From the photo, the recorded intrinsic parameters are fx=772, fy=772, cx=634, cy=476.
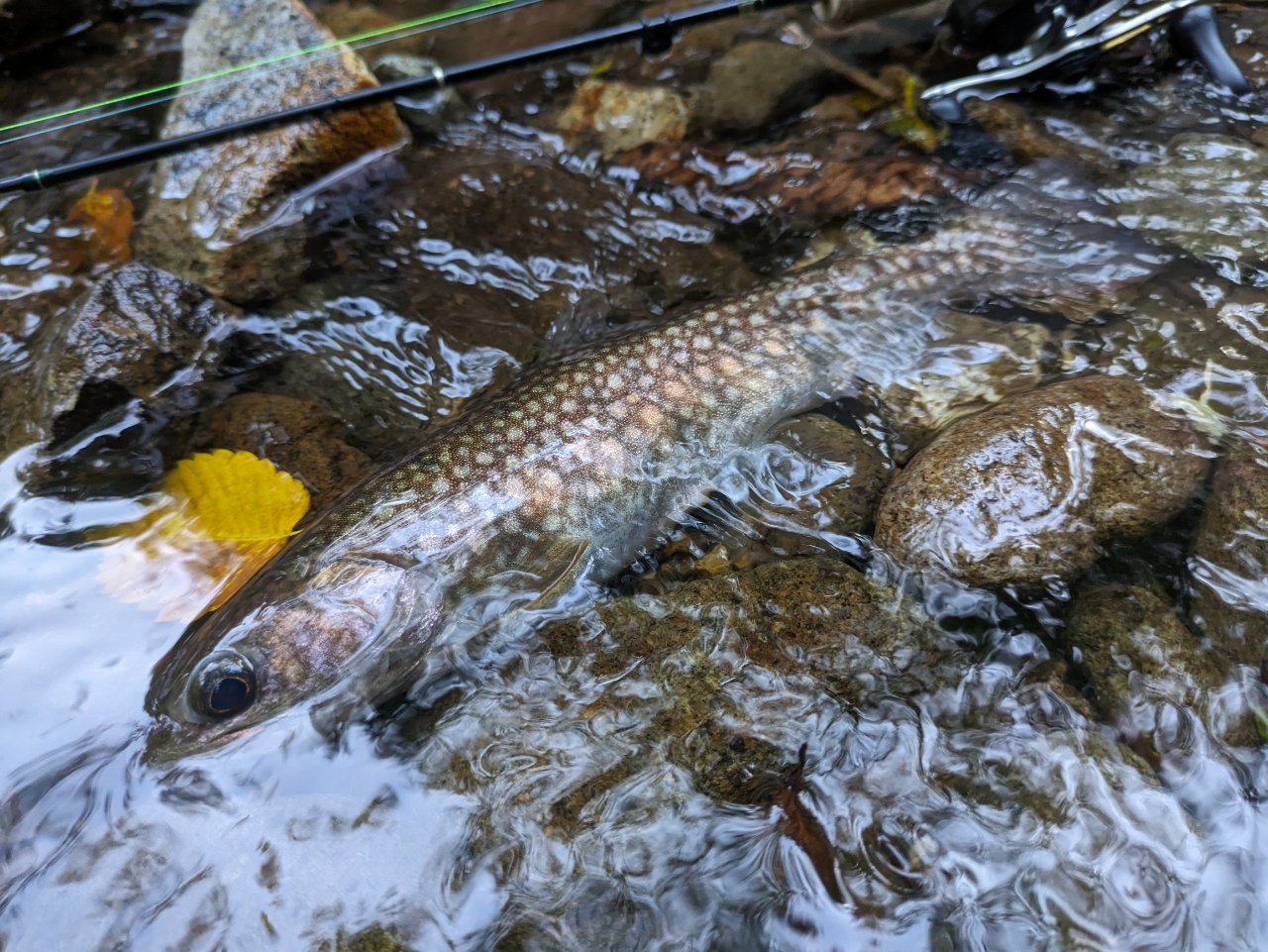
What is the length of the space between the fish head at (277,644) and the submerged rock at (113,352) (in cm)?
145

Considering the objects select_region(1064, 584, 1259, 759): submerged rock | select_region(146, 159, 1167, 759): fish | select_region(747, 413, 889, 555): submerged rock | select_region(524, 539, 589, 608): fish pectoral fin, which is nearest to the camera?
select_region(1064, 584, 1259, 759): submerged rock

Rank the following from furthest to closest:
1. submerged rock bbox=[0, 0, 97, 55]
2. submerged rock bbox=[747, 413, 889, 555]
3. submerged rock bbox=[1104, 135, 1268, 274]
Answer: submerged rock bbox=[0, 0, 97, 55] < submerged rock bbox=[1104, 135, 1268, 274] < submerged rock bbox=[747, 413, 889, 555]

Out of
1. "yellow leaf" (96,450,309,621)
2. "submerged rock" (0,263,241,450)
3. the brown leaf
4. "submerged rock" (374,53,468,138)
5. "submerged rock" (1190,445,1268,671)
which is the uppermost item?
"submerged rock" (374,53,468,138)

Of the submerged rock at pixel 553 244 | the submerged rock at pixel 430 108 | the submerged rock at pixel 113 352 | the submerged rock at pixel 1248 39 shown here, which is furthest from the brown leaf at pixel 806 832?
the submerged rock at pixel 1248 39

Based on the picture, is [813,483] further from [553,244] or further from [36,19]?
[36,19]

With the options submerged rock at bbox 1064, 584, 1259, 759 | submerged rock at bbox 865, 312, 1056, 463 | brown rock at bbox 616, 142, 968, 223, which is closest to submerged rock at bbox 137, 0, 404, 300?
brown rock at bbox 616, 142, 968, 223

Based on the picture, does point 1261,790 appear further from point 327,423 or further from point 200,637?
point 327,423

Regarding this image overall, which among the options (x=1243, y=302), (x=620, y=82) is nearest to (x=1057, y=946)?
(x=1243, y=302)

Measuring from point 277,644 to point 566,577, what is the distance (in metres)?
1.15

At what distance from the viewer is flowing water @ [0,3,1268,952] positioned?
2467mm

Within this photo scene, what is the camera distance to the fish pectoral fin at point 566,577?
10.8 feet

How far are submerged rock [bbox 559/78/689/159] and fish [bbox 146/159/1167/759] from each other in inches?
69.6

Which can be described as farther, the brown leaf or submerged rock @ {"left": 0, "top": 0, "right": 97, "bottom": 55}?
submerged rock @ {"left": 0, "top": 0, "right": 97, "bottom": 55}

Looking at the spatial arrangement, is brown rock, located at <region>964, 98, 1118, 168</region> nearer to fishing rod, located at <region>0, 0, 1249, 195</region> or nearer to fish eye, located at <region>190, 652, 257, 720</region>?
fishing rod, located at <region>0, 0, 1249, 195</region>
